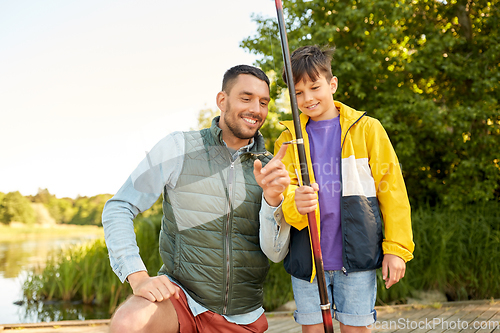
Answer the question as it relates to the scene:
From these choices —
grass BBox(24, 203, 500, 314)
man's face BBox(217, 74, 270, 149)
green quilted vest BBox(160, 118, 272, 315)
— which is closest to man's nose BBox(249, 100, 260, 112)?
man's face BBox(217, 74, 270, 149)

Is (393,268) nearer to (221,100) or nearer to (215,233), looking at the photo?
(215,233)

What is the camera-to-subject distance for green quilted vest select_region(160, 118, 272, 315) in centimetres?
181

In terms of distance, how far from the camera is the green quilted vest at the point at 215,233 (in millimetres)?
1812

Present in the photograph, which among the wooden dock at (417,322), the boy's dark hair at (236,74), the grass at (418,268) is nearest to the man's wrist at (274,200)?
the boy's dark hair at (236,74)

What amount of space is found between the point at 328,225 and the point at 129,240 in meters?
0.90

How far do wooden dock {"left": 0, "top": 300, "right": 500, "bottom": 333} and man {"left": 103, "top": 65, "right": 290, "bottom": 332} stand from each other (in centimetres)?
186

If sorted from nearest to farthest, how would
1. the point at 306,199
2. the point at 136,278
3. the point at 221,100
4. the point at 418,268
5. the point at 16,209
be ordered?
the point at 306,199 < the point at 136,278 < the point at 221,100 < the point at 418,268 < the point at 16,209

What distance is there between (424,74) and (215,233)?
545 centimetres

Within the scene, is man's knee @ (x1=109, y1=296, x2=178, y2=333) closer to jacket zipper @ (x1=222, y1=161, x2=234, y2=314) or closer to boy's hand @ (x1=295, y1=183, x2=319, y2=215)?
jacket zipper @ (x1=222, y1=161, x2=234, y2=314)

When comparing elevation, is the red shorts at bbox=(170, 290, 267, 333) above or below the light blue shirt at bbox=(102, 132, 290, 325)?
below

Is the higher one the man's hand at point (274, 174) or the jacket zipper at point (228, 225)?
the man's hand at point (274, 174)

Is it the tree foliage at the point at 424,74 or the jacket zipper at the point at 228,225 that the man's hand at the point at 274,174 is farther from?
the tree foliage at the point at 424,74

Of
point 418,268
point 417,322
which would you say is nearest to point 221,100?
point 417,322

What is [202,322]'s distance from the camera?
1.80m
